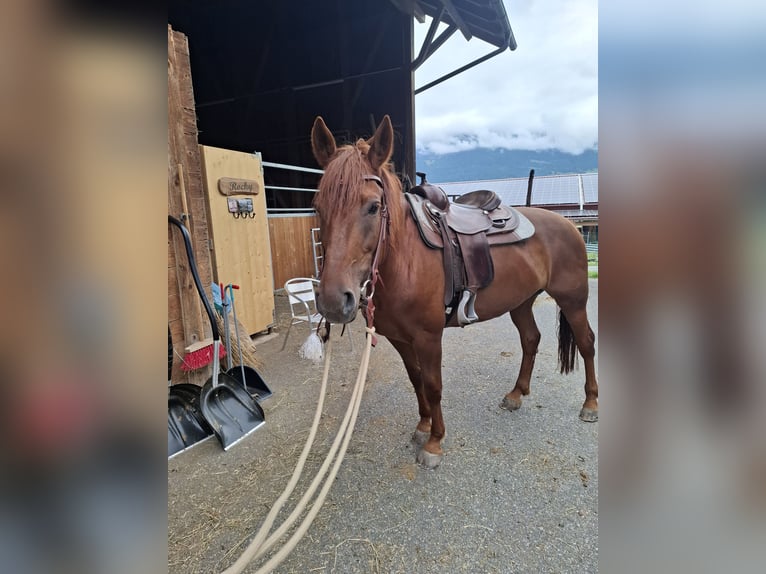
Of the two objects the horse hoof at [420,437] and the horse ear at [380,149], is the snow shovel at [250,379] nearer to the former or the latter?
the horse hoof at [420,437]

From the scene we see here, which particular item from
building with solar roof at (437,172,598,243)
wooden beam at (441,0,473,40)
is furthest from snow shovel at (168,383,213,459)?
building with solar roof at (437,172,598,243)

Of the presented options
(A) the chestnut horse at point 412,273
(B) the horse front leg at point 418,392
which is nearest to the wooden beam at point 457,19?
(A) the chestnut horse at point 412,273

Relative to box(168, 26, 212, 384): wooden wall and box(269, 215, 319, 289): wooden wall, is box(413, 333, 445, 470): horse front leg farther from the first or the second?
box(269, 215, 319, 289): wooden wall

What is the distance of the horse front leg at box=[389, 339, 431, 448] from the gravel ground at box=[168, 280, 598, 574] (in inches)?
3.2

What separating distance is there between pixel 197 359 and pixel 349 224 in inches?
78.4

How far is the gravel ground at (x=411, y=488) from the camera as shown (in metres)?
1.52

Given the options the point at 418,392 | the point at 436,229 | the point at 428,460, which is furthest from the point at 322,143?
the point at 428,460

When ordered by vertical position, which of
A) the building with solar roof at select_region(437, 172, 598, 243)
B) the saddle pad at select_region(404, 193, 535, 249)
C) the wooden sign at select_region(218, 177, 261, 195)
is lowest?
the saddle pad at select_region(404, 193, 535, 249)

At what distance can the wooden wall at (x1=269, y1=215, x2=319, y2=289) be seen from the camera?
6.03m
